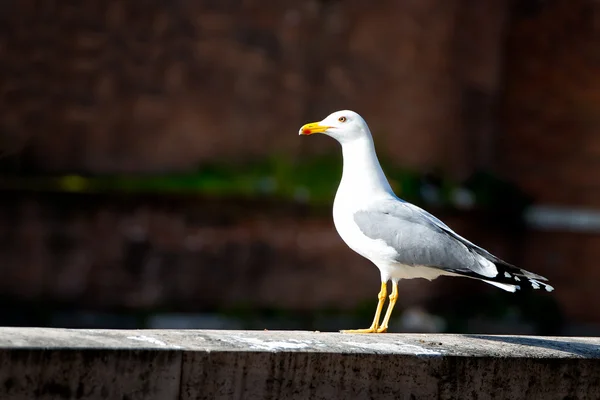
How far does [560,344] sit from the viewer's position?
464 cm

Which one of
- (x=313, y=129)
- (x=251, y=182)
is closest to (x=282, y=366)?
(x=313, y=129)

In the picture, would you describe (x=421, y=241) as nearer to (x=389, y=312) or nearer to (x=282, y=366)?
(x=389, y=312)

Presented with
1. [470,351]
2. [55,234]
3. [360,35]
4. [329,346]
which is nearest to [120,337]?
[329,346]

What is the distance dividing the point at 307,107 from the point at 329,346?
9186 mm

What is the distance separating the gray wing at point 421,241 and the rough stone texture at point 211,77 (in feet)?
25.8

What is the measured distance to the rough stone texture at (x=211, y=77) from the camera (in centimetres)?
1248

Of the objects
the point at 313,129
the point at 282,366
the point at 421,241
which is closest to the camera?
the point at 282,366

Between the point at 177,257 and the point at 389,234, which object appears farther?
the point at 177,257

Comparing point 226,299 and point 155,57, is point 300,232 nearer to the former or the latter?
point 226,299

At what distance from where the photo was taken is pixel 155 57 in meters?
12.7

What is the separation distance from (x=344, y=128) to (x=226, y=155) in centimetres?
755

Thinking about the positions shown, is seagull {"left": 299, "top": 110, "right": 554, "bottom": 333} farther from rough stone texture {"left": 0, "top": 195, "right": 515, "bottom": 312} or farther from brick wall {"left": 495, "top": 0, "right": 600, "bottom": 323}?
brick wall {"left": 495, "top": 0, "right": 600, "bottom": 323}

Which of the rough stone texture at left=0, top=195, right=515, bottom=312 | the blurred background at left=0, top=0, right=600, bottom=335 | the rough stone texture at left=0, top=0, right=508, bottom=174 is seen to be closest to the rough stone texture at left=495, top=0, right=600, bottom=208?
the blurred background at left=0, top=0, right=600, bottom=335

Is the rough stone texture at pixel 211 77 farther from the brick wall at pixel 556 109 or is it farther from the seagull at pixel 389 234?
the seagull at pixel 389 234
